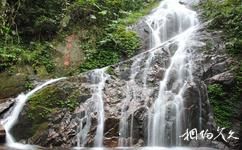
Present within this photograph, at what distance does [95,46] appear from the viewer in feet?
42.1

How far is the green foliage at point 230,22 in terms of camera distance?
32.8 feet

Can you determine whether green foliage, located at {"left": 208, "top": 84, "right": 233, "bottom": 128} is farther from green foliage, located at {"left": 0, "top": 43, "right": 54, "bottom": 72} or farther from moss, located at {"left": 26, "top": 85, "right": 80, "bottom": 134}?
green foliage, located at {"left": 0, "top": 43, "right": 54, "bottom": 72}

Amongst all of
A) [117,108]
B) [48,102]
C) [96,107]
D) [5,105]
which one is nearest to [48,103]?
[48,102]

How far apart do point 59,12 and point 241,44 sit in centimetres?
705

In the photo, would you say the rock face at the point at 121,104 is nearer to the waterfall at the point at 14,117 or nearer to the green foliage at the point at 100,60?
the waterfall at the point at 14,117

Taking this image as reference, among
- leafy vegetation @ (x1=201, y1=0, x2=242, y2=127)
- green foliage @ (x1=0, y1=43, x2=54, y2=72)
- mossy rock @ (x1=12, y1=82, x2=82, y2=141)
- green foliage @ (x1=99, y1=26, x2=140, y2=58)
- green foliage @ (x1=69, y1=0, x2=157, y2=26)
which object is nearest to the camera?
mossy rock @ (x1=12, y1=82, x2=82, y2=141)

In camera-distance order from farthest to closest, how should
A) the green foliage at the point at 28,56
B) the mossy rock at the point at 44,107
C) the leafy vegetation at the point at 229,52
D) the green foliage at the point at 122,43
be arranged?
the green foliage at the point at 122,43, the green foliage at the point at 28,56, the leafy vegetation at the point at 229,52, the mossy rock at the point at 44,107

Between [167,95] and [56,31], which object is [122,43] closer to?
[56,31]

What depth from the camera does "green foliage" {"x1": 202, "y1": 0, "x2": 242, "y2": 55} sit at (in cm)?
1000

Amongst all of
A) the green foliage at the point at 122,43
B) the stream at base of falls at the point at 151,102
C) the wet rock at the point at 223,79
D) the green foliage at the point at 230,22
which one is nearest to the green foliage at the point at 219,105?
Result: the wet rock at the point at 223,79

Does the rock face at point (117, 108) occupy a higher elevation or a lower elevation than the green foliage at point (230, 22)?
lower

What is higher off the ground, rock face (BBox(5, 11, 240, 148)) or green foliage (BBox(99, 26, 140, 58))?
green foliage (BBox(99, 26, 140, 58))

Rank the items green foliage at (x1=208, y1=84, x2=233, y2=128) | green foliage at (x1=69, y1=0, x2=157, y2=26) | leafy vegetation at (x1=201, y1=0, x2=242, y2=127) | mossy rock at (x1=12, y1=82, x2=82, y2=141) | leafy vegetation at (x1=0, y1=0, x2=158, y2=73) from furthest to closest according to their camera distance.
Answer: green foliage at (x1=69, y1=0, x2=157, y2=26), leafy vegetation at (x1=0, y1=0, x2=158, y2=73), leafy vegetation at (x1=201, y1=0, x2=242, y2=127), green foliage at (x1=208, y1=84, x2=233, y2=128), mossy rock at (x1=12, y1=82, x2=82, y2=141)

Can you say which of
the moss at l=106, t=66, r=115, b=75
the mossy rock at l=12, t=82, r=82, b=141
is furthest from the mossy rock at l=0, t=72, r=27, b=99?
the moss at l=106, t=66, r=115, b=75
